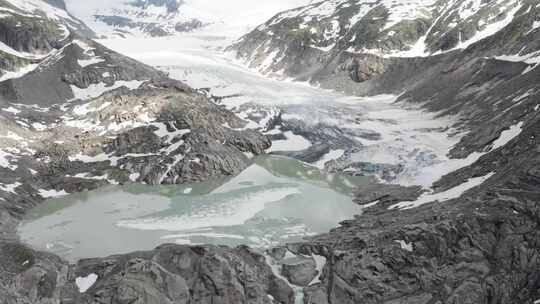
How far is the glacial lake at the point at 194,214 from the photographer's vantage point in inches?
→ 2795

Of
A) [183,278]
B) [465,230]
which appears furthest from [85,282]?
[465,230]

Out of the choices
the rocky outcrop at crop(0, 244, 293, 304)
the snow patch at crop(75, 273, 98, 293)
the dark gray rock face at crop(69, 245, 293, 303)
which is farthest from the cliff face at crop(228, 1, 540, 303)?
the snow patch at crop(75, 273, 98, 293)

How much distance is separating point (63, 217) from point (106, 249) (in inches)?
777

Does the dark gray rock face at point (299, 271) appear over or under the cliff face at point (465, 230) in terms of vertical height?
under

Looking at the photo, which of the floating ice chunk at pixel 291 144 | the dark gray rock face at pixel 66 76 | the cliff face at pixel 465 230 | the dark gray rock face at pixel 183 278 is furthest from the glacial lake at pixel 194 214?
the dark gray rock face at pixel 66 76

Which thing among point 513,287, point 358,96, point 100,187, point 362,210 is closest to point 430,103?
point 358,96

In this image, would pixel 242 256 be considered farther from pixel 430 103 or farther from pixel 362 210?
pixel 430 103

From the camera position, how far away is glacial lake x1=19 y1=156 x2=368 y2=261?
2795 inches

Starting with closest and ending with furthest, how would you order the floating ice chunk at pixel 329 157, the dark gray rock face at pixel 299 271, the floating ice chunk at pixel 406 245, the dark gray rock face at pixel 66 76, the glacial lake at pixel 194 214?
the floating ice chunk at pixel 406 245 < the dark gray rock face at pixel 299 271 < the glacial lake at pixel 194 214 < the floating ice chunk at pixel 329 157 < the dark gray rock face at pixel 66 76

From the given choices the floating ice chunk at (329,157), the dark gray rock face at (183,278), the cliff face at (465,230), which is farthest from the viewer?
the floating ice chunk at (329,157)

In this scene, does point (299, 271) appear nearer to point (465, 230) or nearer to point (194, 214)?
point (465, 230)

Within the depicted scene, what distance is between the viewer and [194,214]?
82.9 m

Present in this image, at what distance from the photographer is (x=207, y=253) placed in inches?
2345

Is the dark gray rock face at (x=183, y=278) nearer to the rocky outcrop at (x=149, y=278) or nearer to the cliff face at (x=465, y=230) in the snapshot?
the rocky outcrop at (x=149, y=278)
